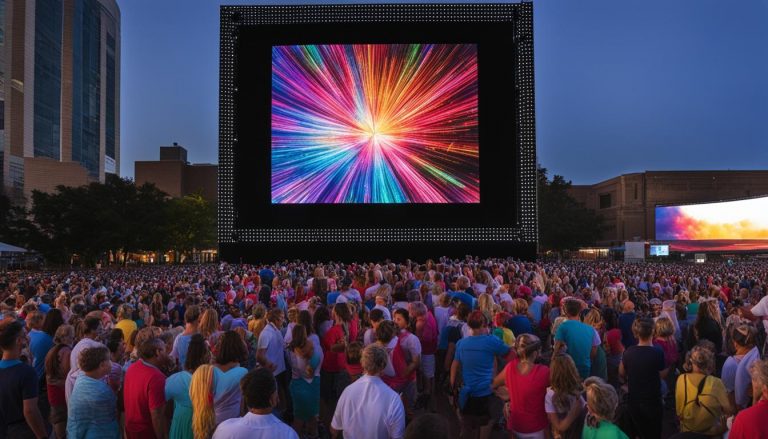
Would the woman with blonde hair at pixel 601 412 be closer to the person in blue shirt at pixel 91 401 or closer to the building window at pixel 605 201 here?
the person in blue shirt at pixel 91 401

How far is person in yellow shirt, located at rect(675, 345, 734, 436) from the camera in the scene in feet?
12.5

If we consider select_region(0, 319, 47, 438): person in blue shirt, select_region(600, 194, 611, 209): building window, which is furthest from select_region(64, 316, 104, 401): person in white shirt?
select_region(600, 194, 611, 209): building window

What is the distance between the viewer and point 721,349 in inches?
255

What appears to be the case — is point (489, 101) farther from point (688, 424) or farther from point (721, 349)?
point (688, 424)

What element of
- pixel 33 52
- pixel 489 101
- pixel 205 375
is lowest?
pixel 205 375

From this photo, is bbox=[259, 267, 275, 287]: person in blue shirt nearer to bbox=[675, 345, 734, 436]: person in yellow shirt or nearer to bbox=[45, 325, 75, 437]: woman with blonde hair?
bbox=[45, 325, 75, 437]: woman with blonde hair

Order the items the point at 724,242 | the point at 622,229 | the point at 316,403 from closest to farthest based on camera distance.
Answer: the point at 316,403, the point at 724,242, the point at 622,229

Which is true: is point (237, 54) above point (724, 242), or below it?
above

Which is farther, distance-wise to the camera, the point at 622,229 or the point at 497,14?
the point at 622,229

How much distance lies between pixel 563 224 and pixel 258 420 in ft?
172

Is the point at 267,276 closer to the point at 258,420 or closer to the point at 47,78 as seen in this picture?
the point at 258,420

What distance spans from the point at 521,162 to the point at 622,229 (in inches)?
1525

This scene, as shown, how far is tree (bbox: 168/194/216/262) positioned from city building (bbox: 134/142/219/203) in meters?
29.6

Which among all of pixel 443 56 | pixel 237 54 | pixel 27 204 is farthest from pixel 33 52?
pixel 443 56
